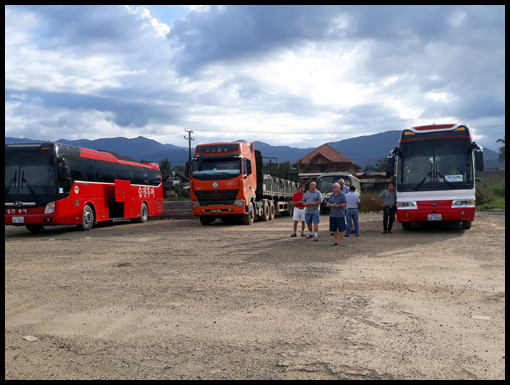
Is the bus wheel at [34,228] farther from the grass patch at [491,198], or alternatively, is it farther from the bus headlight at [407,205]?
the grass patch at [491,198]

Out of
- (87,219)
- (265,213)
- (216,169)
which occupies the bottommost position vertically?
(265,213)

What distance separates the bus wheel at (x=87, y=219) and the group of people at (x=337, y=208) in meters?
9.17

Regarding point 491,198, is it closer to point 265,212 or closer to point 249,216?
point 265,212

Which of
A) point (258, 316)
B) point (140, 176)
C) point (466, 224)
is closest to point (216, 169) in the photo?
point (140, 176)

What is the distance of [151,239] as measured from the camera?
15.3 m

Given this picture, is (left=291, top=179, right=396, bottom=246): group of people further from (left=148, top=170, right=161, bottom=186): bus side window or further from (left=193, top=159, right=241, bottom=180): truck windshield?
(left=148, top=170, right=161, bottom=186): bus side window

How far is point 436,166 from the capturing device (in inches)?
616

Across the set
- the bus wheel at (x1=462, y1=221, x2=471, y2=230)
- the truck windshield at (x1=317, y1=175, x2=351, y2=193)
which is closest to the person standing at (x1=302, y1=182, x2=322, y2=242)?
the bus wheel at (x1=462, y1=221, x2=471, y2=230)

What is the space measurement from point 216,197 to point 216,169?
1224mm

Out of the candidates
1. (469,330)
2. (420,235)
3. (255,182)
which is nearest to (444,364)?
(469,330)

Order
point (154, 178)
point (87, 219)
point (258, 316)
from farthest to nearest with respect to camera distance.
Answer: point (154, 178)
point (87, 219)
point (258, 316)

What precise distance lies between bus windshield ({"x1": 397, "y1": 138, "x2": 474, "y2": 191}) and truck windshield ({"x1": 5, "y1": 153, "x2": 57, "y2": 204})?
493 inches

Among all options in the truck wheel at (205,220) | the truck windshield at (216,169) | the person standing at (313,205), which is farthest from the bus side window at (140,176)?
the person standing at (313,205)

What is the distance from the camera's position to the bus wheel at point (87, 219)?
19469 mm
